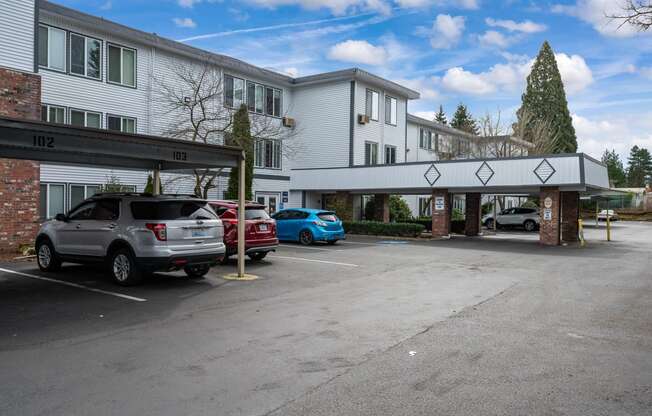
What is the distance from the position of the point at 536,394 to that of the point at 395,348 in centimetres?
185

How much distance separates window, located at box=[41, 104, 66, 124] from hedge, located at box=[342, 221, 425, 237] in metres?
14.0

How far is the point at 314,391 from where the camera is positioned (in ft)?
16.0

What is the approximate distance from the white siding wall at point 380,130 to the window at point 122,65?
12.6m

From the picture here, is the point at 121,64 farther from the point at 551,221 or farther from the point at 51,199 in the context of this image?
the point at 551,221

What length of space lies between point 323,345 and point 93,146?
5490mm

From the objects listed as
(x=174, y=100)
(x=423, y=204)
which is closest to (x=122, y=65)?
(x=174, y=100)

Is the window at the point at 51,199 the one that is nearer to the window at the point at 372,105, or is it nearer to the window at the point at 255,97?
the window at the point at 255,97

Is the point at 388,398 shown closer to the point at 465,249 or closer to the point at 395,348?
the point at 395,348

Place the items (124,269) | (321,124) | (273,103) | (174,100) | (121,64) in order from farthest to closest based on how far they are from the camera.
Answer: (321,124), (273,103), (174,100), (121,64), (124,269)

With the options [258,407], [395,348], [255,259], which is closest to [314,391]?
[258,407]

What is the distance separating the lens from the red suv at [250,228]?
1363 cm

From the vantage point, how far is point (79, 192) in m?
20.9

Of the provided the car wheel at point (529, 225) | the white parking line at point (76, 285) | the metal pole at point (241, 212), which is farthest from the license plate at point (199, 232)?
the car wheel at point (529, 225)

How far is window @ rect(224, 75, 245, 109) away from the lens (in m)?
27.0
